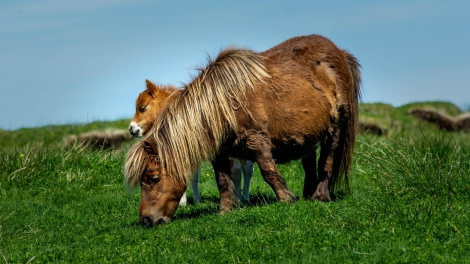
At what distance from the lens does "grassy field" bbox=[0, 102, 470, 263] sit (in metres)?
7.80

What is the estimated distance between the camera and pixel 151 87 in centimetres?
1259

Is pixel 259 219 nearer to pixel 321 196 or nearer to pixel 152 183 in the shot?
pixel 152 183

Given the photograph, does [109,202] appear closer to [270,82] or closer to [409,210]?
[270,82]

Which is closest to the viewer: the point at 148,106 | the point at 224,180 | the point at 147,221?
the point at 147,221

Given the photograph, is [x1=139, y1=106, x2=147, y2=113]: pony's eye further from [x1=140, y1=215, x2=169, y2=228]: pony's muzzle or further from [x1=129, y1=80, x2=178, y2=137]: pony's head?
[x1=140, y1=215, x2=169, y2=228]: pony's muzzle

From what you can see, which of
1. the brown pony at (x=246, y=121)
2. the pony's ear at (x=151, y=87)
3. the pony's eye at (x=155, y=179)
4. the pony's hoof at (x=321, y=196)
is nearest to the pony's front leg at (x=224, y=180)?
the brown pony at (x=246, y=121)

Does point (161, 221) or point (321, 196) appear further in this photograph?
point (321, 196)

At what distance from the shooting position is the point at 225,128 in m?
9.78

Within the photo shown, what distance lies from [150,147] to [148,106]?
3.16m

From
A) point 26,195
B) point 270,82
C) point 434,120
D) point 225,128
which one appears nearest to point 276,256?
point 225,128

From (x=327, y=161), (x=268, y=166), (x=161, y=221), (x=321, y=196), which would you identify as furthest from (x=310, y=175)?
(x=161, y=221)

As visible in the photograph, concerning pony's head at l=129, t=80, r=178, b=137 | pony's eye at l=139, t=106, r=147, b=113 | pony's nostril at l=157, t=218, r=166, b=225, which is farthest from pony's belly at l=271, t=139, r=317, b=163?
pony's eye at l=139, t=106, r=147, b=113

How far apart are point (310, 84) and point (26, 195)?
601 centimetres

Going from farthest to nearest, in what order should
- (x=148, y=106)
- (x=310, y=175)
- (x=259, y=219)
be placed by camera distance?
(x=148, y=106) → (x=310, y=175) → (x=259, y=219)
